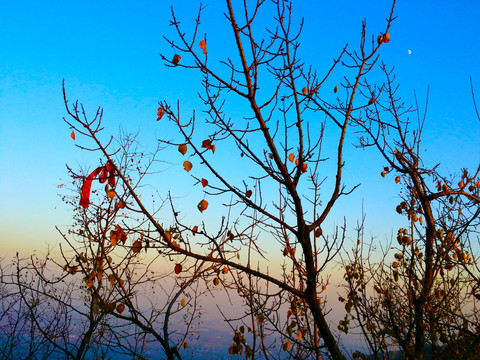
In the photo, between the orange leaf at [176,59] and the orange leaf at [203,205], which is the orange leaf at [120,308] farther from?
the orange leaf at [176,59]

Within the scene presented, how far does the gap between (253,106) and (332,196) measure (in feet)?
3.20

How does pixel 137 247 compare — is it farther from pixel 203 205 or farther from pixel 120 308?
pixel 120 308

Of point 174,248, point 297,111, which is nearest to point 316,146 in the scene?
point 297,111

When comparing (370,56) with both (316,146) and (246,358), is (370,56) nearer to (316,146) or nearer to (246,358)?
(316,146)

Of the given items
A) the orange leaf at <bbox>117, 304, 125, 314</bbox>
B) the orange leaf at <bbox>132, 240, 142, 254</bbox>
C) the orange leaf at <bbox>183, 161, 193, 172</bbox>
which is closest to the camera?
the orange leaf at <bbox>132, 240, 142, 254</bbox>

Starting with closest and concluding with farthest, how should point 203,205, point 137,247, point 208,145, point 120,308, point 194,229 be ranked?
point 137,247 → point 194,229 → point 208,145 → point 203,205 → point 120,308

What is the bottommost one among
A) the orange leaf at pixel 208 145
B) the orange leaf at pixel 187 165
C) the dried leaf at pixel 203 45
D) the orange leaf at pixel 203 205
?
the orange leaf at pixel 203 205

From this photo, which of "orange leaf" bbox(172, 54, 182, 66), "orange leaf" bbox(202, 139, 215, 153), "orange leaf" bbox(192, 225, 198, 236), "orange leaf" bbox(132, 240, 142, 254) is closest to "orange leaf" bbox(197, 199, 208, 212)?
"orange leaf" bbox(192, 225, 198, 236)

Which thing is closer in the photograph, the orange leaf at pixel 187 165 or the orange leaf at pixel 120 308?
the orange leaf at pixel 187 165

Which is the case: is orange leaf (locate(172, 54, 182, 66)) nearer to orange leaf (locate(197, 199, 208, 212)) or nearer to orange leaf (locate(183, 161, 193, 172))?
orange leaf (locate(183, 161, 193, 172))

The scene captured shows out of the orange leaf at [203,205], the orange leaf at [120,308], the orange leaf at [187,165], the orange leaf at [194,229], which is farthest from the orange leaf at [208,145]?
the orange leaf at [120,308]

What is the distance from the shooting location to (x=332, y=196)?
293 cm

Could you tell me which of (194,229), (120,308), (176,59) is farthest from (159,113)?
(120,308)

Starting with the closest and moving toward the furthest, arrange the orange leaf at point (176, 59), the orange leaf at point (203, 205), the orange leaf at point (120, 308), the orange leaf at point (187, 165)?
the orange leaf at point (176, 59) < the orange leaf at point (187, 165) < the orange leaf at point (203, 205) < the orange leaf at point (120, 308)
